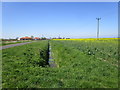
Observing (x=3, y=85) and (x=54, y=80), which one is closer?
(x=3, y=85)

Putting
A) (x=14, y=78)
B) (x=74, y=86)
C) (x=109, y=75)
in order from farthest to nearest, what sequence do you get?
1. (x=109, y=75)
2. (x=14, y=78)
3. (x=74, y=86)

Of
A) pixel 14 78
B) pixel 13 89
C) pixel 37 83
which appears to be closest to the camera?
pixel 13 89

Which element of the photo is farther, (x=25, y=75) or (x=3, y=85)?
(x=25, y=75)

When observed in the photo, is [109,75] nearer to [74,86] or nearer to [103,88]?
[103,88]

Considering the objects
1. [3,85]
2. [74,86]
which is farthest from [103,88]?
[3,85]

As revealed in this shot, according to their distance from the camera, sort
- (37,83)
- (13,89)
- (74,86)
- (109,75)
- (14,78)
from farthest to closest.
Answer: (109,75) → (14,78) → (37,83) → (74,86) → (13,89)

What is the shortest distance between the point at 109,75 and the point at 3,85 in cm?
597

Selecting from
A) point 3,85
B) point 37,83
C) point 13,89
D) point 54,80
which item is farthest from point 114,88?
point 3,85

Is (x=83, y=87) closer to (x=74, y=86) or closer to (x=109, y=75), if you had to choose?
(x=74, y=86)

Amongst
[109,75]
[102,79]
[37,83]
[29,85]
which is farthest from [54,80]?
[109,75]

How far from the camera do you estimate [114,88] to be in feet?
15.6

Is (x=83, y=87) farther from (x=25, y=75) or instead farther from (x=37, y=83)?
(x=25, y=75)

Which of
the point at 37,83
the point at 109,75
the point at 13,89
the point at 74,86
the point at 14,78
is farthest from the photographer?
the point at 109,75

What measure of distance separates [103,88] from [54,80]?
256 centimetres
